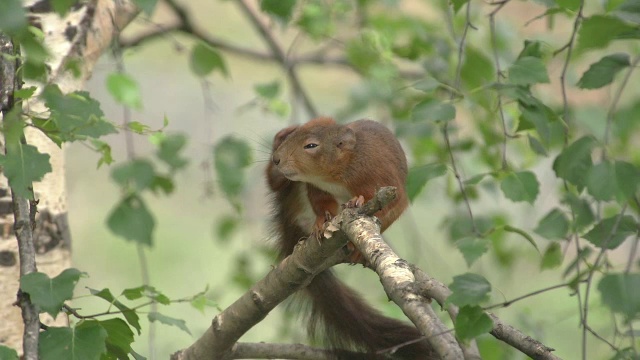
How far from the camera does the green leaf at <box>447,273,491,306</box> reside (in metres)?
1.08

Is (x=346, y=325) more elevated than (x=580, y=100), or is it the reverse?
(x=580, y=100)

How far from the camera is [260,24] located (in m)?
3.21

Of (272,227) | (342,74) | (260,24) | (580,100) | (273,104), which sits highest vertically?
(580,100)

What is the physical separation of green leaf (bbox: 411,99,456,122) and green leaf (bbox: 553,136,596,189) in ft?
0.68

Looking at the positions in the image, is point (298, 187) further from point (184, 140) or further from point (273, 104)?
point (273, 104)

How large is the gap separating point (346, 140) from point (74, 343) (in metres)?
0.85

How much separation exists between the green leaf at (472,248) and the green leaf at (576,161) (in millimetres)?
199

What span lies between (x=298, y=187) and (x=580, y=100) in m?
5.43

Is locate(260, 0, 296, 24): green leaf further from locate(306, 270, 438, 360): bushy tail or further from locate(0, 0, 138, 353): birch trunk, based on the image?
locate(306, 270, 438, 360): bushy tail

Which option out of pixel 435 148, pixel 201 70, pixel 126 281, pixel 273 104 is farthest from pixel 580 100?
pixel 201 70

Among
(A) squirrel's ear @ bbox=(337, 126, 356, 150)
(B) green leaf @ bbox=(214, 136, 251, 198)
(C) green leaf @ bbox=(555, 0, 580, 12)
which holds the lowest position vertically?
(B) green leaf @ bbox=(214, 136, 251, 198)

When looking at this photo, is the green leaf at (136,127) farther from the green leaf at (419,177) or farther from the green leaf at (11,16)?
the green leaf at (11,16)

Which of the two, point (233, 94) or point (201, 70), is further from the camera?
point (233, 94)

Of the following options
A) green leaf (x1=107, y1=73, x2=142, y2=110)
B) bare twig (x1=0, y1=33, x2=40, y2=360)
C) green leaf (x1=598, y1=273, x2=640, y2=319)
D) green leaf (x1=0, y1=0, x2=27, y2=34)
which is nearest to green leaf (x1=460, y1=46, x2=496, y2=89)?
green leaf (x1=107, y1=73, x2=142, y2=110)
